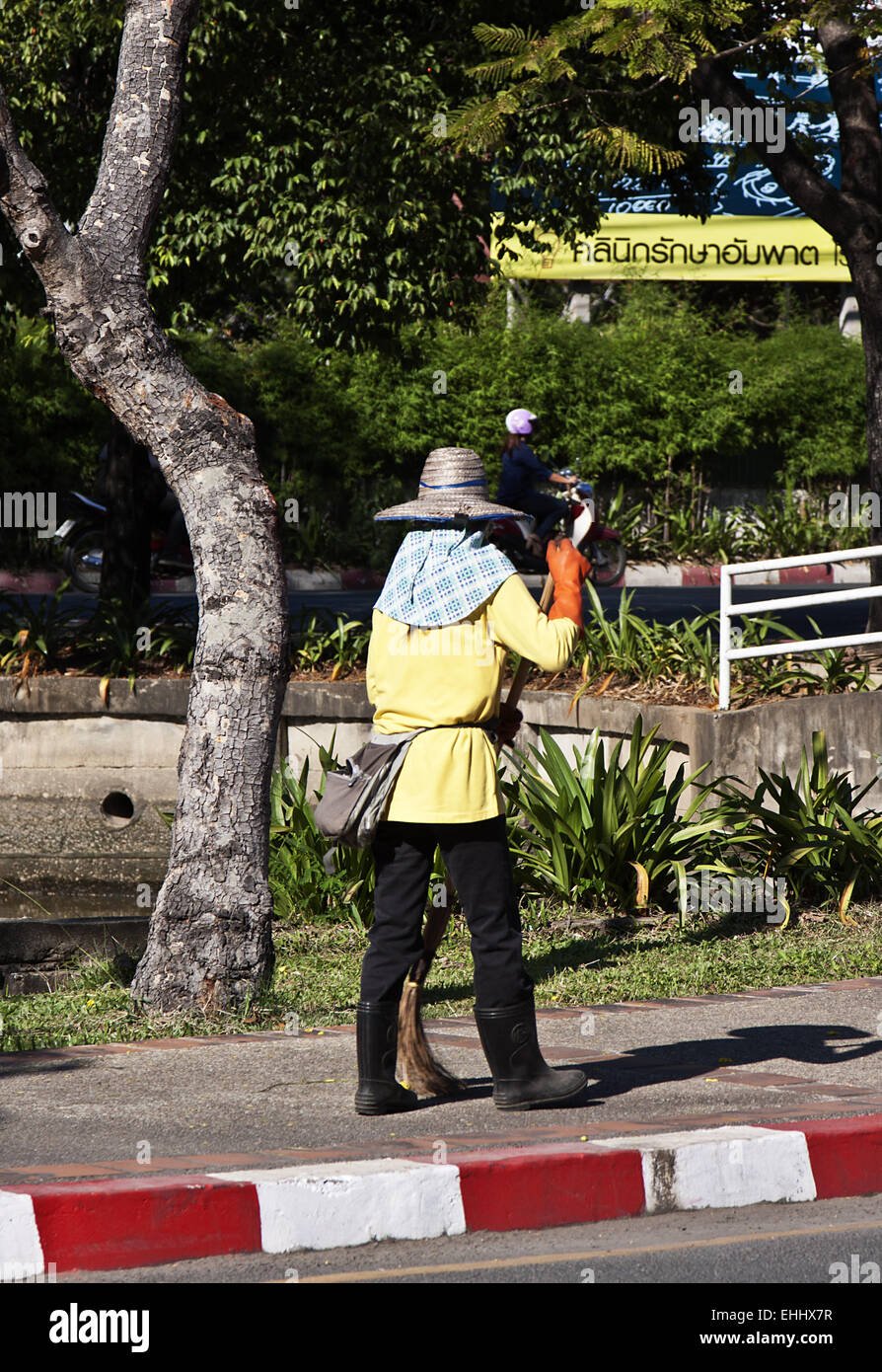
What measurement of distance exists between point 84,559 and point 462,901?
14.4m

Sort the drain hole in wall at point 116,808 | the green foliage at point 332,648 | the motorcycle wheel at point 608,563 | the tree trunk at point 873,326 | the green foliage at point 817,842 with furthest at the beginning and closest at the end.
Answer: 1. the motorcycle wheel at point 608,563
2. the green foliage at point 332,648
3. the drain hole in wall at point 116,808
4. the tree trunk at point 873,326
5. the green foliage at point 817,842

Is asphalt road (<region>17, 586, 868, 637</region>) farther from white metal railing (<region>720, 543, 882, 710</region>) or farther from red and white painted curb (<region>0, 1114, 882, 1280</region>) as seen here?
red and white painted curb (<region>0, 1114, 882, 1280</region>)

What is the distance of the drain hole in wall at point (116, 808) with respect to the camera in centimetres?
1241

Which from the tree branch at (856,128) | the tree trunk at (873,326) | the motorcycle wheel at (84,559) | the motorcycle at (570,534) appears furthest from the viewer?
the motorcycle wheel at (84,559)

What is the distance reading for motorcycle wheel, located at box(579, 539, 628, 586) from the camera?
2028cm

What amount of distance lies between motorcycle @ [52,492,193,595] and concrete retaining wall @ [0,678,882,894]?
21.0 ft

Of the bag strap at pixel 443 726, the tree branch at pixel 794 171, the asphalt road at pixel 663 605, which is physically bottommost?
the bag strap at pixel 443 726

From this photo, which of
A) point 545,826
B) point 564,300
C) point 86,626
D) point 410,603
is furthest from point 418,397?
point 410,603

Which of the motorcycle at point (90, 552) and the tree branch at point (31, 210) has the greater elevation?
the motorcycle at point (90, 552)

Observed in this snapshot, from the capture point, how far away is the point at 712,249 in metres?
25.6

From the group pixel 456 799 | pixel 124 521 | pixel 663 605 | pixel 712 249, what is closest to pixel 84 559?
pixel 124 521

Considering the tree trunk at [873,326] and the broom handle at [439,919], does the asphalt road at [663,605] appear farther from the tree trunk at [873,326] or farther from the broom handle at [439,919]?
the broom handle at [439,919]

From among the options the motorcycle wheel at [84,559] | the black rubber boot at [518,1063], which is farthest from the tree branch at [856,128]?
the motorcycle wheel at [84,559]
